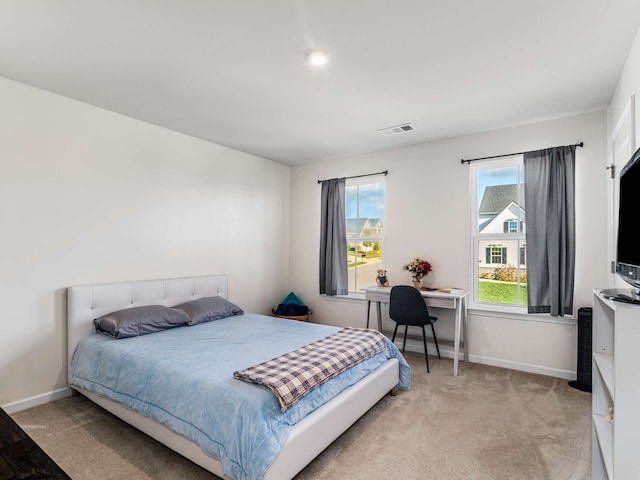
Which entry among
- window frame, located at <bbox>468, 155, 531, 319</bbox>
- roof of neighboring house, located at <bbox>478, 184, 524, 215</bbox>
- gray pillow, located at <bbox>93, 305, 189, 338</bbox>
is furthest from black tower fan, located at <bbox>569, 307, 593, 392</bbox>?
gray pillow, located at <bbox>93, 305, 189, 338</bbox>

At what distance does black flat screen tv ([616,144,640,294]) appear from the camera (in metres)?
1.45

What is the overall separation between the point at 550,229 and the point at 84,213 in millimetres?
4343

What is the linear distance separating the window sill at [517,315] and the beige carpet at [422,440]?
615mm

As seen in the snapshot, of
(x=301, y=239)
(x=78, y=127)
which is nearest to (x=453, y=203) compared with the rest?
(x=301, y=239)

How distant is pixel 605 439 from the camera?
5.07ft

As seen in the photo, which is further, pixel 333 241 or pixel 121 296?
pixel 333 241

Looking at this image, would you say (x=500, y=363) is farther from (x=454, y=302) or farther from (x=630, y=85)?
(x=630, y=85)

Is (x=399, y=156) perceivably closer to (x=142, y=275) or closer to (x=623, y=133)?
(x=623, y=133)

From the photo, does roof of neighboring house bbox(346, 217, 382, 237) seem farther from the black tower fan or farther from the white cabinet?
the white cabinet

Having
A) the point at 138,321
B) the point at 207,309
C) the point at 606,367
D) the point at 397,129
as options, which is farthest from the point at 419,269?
the point at 138,321

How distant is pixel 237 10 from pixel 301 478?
8.62ft

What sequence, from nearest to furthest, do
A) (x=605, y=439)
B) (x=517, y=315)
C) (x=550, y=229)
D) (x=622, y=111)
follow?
(x=605, y=439), (x=622, y=111), (x=550, y=229), (x=517, y=315)

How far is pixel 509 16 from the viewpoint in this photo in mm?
1944

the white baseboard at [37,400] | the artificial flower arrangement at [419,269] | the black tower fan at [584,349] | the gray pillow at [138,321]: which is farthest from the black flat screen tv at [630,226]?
the white baseboard at [37,400]
